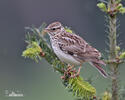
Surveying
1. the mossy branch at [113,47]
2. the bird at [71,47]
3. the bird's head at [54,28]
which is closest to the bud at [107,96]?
the mossy branch at [113,47]

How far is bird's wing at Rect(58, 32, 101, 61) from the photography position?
4.91m

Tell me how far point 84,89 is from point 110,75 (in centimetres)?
24

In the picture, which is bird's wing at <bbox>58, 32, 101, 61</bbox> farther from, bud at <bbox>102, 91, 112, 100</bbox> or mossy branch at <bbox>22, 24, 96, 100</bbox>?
bud at <bbox>102, 91, 112, 100</bbox>

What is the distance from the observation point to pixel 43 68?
12289mm

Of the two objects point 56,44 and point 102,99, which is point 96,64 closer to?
point 56,44

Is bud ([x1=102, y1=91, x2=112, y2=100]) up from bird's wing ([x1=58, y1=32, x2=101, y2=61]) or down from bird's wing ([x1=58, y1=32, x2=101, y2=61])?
down

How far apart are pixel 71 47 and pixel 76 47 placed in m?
0.14

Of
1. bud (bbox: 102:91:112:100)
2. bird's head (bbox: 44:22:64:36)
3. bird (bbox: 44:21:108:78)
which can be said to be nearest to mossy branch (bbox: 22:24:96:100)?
bud (bbox: 102:91:112:100)

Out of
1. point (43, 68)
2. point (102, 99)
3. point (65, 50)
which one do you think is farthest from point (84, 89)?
point (43, 68)

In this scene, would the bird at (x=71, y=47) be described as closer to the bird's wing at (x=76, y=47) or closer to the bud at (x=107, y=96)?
the bird's wing at (x=76, y=47)

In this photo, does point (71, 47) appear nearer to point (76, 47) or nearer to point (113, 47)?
point (76, 47)

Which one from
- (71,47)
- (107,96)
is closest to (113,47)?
(107,96)

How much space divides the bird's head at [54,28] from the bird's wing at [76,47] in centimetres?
7

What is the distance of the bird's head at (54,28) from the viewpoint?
5138 mm
